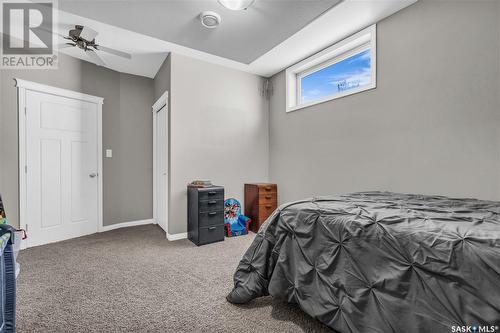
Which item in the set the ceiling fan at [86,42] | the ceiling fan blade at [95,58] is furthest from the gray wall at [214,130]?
the ceiling fan blade at [95,58]

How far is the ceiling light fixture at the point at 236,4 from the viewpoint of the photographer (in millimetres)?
2258

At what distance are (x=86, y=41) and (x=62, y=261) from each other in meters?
2.54

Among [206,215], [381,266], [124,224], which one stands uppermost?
[381,266]

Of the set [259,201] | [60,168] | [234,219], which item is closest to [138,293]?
[234,219]

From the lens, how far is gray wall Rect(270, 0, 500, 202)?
1955 mm

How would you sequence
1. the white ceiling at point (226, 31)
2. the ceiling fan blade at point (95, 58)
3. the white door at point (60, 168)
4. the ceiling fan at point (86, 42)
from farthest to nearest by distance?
the ceiling fan blade at point (95, 58), the white door at point (60, 168), the ceiling fan at point (86, 42), the white ceiling at point (226, 31)

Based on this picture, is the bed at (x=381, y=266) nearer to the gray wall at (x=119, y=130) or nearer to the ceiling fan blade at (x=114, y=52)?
the gray wall at (x=119, y=130)

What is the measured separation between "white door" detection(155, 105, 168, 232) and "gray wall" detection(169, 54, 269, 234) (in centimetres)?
35

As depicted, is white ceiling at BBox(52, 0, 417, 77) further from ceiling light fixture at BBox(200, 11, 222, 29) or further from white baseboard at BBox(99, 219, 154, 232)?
white baseboard at BBox(99, 219, 154, 232)

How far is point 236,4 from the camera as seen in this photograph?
90.4 inches

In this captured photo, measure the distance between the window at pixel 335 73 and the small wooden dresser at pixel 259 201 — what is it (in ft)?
4.41

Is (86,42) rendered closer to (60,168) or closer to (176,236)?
(60,168)

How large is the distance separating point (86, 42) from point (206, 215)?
2.59 meters

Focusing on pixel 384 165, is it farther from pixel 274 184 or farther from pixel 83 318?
pixel 83 318
